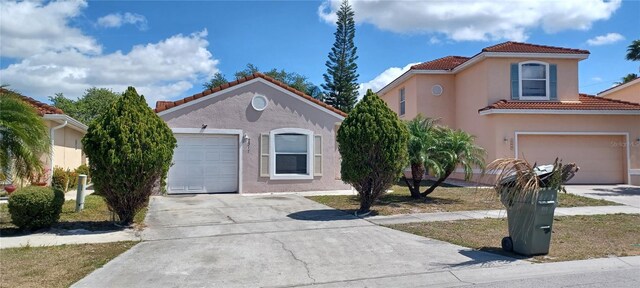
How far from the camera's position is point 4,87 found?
364 inches

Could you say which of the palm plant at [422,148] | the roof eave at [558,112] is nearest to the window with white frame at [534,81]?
the roof eave at [558,112]

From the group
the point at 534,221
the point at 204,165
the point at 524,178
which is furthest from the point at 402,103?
the point at 534,221

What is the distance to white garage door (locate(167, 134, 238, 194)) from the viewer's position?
15.3 m

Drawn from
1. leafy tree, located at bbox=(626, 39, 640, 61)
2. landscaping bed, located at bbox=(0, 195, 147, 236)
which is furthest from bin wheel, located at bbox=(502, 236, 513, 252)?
leafy tree, located at bbox=(626, 39, 640, 61)

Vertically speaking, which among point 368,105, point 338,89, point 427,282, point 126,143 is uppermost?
point 338,89

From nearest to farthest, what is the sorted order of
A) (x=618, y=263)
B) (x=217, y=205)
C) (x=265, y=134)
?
1. (x=618, y=263)
2. (x=217, y=205)
3. (x=265, y=134)

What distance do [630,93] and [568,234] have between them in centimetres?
2047

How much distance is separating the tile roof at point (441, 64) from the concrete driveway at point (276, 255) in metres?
14.4

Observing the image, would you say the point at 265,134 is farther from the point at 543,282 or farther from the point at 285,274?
the point at 543,282

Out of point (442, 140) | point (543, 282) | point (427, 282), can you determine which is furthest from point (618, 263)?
point (442, 140)

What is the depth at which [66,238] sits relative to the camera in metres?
8.58

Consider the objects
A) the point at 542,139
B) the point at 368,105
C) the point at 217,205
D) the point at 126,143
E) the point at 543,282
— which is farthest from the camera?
the point at 542,139

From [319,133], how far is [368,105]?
213 inches

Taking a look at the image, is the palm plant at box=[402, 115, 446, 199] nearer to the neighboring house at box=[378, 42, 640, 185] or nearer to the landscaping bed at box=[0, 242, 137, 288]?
the neighboring house at box=[378, 42, 640, 185]
